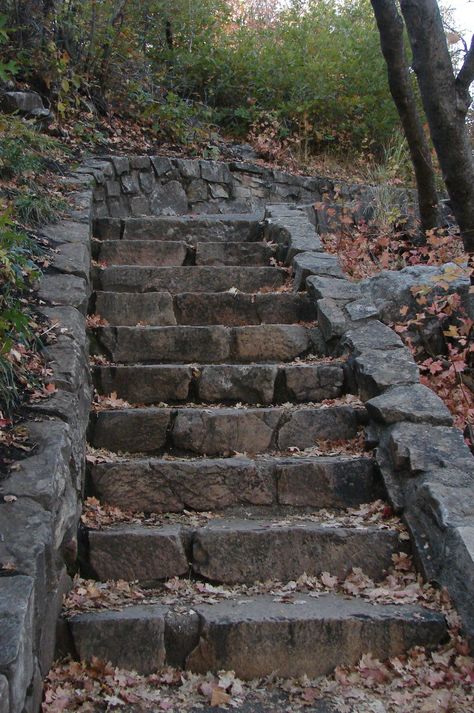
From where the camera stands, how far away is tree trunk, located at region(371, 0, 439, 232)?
6039 mm

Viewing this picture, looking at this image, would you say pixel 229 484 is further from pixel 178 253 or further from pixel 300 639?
pixel 178 253

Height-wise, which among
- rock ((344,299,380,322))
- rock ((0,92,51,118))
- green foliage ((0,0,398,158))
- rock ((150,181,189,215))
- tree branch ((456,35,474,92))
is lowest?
rock ((344,299,380,322))

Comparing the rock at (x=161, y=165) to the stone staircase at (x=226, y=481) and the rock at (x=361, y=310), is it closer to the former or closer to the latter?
the stone staircase at (x=226, y=481)

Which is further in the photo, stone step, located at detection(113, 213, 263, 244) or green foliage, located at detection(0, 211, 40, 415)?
stone step, located at detection(113, 213, 263, 244)

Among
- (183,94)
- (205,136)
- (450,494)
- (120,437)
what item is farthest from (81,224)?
(183,94)

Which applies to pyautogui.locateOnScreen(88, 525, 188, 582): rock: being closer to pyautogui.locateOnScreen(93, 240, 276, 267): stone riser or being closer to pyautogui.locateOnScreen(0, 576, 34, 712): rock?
pyautogui.locateOnScreen(0, 576, 34, 712): rock

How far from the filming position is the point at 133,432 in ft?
12.1

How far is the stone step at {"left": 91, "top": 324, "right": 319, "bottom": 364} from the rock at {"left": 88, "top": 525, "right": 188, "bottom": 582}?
1.64 metres

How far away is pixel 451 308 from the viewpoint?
4.78 m

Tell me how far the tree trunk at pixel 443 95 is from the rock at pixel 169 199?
3.76 metres

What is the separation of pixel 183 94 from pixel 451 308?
6942mm

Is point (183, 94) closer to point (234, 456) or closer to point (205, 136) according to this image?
point (205, 136)

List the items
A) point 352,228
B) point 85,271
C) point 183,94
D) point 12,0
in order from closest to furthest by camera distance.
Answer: point 85,271, point 12,0, point 352,228, point 183,94

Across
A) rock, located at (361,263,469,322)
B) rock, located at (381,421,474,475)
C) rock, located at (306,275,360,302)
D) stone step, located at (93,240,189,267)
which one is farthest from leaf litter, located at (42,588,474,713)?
stone step, located at (93,240,189,267)
